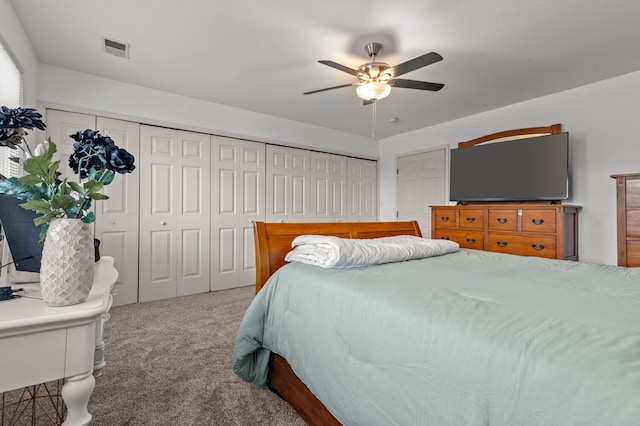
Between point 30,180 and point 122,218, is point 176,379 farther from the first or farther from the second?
point 122,218

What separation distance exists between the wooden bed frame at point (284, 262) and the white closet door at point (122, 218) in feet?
7.59

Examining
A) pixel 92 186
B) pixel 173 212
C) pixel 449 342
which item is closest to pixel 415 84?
pixel 449 342

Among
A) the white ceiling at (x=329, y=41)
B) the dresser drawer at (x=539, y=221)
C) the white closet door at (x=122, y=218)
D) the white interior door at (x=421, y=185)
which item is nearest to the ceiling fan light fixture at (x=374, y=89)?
the white ceiling at (x=329, y=41)

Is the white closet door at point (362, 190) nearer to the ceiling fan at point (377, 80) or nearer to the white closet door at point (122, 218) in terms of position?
the ceiling fan at point (377, 80)

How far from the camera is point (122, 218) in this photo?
127 inches

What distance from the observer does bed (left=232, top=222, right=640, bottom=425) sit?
1.95 feet

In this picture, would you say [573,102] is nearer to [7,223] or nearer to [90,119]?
[7,223]

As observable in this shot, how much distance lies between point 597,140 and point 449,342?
3720 mm

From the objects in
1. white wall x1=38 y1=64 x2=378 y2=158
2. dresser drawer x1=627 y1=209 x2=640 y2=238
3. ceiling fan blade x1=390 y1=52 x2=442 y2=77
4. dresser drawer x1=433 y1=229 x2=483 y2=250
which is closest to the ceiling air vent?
white wall x1=38 y1=64 x2=378 y2=158

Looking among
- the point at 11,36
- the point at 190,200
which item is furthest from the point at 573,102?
the point at 11,36

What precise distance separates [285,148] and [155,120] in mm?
1747

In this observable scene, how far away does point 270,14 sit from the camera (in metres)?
2.13

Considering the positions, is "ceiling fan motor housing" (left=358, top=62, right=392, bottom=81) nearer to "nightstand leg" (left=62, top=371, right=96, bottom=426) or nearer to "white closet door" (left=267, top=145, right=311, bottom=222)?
"white closet door" (left=267, top=145, right=311, bottom=222)

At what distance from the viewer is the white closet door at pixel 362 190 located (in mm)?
5258
